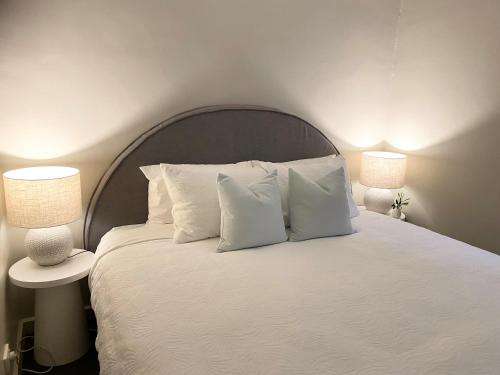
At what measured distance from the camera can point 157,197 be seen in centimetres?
207

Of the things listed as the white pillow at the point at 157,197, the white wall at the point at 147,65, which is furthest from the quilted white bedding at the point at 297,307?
the white wall at the point at 147,65

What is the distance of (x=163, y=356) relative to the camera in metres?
1.06

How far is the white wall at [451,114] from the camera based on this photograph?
240 centimetres

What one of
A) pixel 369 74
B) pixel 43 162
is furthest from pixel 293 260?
pixel 369 74

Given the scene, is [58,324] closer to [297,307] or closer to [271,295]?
[271,295]

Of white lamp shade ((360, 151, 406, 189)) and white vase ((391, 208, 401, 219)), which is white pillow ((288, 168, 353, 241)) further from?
white vase ((391, 208, 401, 219))

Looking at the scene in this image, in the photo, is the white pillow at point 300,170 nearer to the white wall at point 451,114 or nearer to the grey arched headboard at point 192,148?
the grey arched headboard at point 192,148

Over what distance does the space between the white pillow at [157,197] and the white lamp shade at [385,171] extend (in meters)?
1.56

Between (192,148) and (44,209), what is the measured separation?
2.86 feet

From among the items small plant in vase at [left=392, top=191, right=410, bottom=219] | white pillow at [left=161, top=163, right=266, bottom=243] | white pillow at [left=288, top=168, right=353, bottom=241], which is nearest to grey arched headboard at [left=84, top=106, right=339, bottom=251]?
white pillow at [left=161, top=163, right=266, bottom=243]

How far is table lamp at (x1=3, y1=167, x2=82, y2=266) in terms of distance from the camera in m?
1.68

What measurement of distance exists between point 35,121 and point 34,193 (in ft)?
1.52

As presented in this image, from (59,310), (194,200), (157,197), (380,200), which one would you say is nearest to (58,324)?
(59,310)

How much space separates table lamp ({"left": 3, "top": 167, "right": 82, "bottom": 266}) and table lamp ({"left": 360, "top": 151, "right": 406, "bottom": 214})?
202 cm
